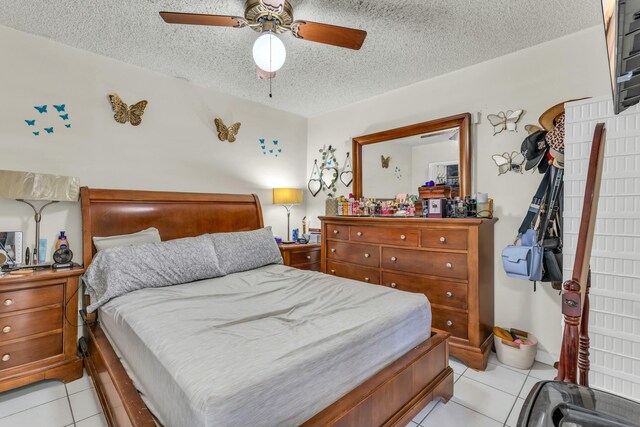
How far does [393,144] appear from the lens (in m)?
3.44

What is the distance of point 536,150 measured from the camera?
2.36 meters

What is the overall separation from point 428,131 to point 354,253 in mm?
1479

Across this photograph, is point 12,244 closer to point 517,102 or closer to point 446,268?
point 446,268

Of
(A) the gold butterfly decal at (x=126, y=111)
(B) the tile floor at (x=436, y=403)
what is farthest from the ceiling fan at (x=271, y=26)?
(B) the tile floor at (x=436, y=403)

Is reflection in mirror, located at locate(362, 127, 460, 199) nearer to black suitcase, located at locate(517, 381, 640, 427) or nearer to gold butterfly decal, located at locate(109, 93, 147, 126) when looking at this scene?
black suitcase, located at locate(517, 381, 640, 427)

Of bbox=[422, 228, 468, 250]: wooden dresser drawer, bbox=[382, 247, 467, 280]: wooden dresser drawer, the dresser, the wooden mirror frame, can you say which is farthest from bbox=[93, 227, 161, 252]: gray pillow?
bbox=[422, 228, 468, 250]: wooden dresser drawer

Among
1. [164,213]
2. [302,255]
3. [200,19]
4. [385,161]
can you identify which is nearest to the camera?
[200,19]

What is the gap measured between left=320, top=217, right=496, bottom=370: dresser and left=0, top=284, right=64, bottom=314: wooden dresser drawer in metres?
2.53

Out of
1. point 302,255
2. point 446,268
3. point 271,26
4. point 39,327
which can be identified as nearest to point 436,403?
point 446,268

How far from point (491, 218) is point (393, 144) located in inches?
52.9

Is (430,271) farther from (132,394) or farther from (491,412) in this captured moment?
(132,394)

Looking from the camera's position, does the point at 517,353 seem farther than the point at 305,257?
No

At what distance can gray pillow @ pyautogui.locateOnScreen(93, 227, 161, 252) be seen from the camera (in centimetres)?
242

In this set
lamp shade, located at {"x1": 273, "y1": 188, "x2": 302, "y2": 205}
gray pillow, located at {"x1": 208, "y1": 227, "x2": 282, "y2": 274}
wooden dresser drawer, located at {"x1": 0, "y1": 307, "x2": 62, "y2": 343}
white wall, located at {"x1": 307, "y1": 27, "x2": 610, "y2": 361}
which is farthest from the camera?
lamp shade, located at {"x1": 273, "y1": 188, "x2": 302, "y2": 205}
